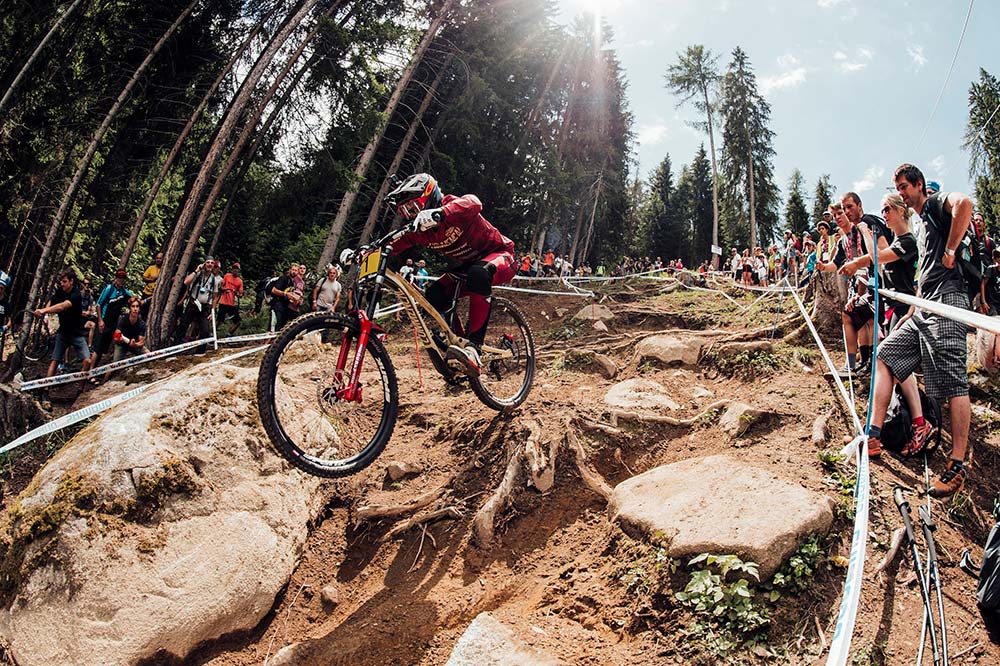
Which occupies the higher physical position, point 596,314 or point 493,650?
point 596,314

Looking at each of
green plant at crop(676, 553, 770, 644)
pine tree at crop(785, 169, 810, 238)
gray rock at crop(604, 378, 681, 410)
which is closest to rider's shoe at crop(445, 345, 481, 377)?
gray rock at crop(604, 378, 681, 410)

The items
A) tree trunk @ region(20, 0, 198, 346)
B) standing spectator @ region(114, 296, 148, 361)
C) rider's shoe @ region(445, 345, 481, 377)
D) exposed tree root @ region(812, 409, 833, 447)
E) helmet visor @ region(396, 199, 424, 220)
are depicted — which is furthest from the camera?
tree trunk @ region(20, 0, 198, 346)

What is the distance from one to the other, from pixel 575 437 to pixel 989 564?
272 centimetres

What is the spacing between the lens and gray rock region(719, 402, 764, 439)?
4.61 meters

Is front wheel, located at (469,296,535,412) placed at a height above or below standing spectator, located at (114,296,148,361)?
below

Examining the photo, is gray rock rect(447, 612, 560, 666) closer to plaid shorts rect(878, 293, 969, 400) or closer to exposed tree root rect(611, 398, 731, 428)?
exposed tree root rect(611, 398, 731, 428)

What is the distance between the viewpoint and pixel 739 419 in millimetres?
4676

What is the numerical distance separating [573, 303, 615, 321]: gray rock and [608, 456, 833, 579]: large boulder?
789 centimetres

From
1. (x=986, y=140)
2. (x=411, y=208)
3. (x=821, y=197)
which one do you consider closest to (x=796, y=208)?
(x=821, y=197)

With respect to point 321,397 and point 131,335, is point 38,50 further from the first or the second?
point 321,397

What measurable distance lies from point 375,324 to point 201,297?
9.06 metres

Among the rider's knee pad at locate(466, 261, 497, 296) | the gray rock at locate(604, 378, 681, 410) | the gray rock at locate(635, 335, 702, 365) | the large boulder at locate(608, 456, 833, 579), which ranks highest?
the rider's knee pad at locate(466, 261, 497, 296)

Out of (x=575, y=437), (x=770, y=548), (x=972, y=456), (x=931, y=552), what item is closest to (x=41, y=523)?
(x=575, y=437)

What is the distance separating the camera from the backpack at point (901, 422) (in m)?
4.02
